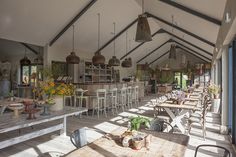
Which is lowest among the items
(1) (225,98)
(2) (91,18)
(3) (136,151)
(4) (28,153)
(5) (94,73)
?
(4) (28,153)

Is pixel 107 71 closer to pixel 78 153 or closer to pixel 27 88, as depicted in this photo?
pixel 27 88

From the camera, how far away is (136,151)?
179 cm

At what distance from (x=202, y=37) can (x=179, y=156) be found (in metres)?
6.45

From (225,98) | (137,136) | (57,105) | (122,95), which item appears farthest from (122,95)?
(137,136)

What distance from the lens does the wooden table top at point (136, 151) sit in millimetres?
1723

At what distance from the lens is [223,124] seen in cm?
472

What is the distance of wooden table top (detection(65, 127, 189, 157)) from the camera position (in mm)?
1723

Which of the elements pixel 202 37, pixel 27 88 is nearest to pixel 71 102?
pixel 27 88

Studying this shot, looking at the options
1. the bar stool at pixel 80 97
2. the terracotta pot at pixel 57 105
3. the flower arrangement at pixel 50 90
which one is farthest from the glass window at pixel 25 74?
the flower arrangement at pixel 50 90

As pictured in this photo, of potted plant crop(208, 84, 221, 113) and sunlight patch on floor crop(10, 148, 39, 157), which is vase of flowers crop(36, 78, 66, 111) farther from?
potted plant crop(208, 84, 221, 113)

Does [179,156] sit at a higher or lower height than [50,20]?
lower

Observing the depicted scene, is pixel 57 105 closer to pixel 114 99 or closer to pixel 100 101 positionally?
pixel 100 101

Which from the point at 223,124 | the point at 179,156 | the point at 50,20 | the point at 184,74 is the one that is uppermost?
the point at 50,20

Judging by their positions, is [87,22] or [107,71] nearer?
[87,22]
